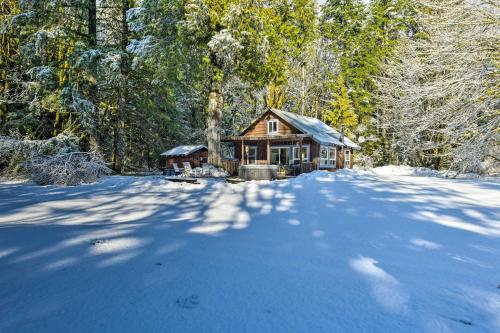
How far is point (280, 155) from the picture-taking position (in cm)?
2733

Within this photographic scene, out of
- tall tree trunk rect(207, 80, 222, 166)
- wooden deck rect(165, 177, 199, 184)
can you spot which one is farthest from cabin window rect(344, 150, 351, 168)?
wooden deck rect(165, 177, 199, 184)

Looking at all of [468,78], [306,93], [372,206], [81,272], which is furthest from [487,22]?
[306,93]

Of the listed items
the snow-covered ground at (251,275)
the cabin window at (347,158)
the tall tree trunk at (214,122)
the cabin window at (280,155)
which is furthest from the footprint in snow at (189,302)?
the cabin window at (347,158)

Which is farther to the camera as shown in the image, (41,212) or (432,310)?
(41,212)

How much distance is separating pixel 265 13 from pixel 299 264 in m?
23.3

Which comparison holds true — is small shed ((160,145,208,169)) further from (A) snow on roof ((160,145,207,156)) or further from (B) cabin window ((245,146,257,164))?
(B) cabin window ((245,146,257,164))

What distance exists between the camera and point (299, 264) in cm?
362

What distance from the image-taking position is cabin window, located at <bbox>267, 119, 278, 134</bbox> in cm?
2608

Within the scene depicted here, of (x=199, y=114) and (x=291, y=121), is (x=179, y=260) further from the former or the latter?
(x=199, y=114)

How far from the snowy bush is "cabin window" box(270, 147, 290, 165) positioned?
52.9ft

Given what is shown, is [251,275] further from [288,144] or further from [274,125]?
[288,144]

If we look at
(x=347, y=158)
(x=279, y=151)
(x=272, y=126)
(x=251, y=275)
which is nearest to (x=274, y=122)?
(x=272, y=126)

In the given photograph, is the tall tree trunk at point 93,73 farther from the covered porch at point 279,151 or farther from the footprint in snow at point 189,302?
the footprint in snow at point 189,302

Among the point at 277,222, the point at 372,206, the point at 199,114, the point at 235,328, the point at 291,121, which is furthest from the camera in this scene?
the point at 199,114
